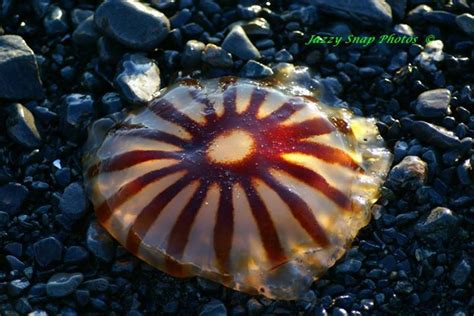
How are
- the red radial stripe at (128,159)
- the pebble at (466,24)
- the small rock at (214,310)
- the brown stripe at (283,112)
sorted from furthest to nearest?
the pebble at (466,24)
the brown stripe at (283,112)
the red radial stripe at (128,159)
the small rock at (214,310)

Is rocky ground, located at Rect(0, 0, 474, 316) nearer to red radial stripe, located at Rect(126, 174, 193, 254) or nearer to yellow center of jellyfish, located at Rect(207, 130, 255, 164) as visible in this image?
red radial stripe, located at Rect(126, 174, 193, 254)

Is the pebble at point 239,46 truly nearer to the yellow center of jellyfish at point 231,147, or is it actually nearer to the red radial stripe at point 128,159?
the yellow center of jellyfish at point 231,147

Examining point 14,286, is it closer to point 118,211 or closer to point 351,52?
point 118,211

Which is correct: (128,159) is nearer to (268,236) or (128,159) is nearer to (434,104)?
(268,236)

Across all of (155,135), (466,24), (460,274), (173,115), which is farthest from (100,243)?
(466,24)

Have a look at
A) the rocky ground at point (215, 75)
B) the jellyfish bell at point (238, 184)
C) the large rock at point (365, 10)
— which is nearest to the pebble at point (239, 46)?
the rocky ground at point (215, 75)

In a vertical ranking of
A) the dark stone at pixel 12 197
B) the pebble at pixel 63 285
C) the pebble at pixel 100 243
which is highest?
the dark stone at pixel 12 197

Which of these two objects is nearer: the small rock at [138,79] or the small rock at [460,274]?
the small rock at [460,274]
